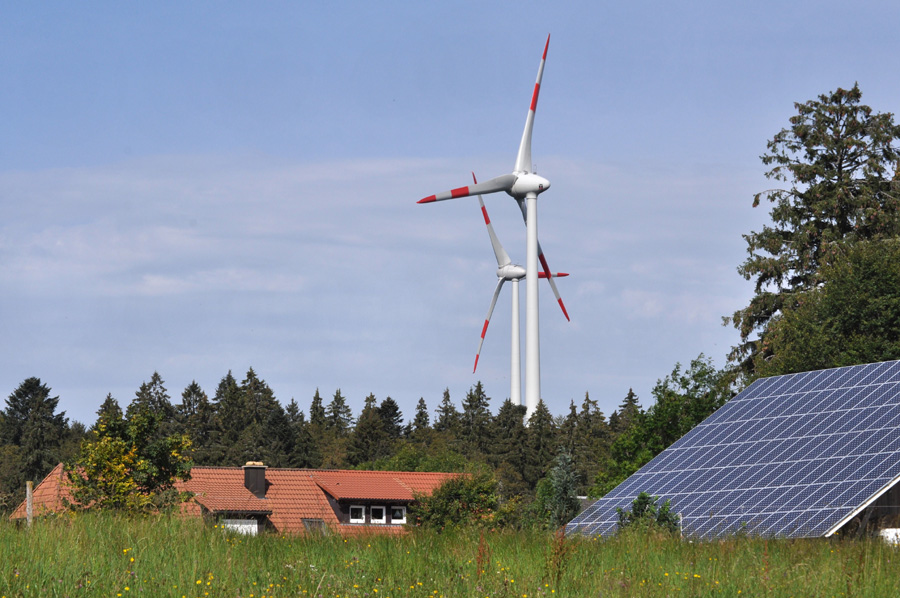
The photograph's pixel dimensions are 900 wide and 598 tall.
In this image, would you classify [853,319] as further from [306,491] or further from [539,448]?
[539,448]

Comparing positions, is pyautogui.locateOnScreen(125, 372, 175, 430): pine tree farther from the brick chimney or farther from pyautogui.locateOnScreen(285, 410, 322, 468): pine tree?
the brick chimney

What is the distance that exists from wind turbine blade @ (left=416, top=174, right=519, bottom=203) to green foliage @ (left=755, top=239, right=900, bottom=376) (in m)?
39.9

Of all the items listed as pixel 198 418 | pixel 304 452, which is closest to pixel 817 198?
pixel 304 452

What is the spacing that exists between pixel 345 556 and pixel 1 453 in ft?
400

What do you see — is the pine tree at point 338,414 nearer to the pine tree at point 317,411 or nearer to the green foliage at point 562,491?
the pine tree at point 317,411

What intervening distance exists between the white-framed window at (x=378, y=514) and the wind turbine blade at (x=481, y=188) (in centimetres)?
2877

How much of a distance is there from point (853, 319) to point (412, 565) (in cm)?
4424

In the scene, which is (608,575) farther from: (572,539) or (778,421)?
(778,421)

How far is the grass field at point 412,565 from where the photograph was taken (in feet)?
34.2

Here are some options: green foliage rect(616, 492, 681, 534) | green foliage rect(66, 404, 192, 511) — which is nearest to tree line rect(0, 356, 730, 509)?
green foliage rect(66, 404, 192, 511)

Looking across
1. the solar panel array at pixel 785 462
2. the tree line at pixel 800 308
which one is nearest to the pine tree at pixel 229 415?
the tree line at pixel 800 308

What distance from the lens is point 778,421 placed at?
26562 millimetres

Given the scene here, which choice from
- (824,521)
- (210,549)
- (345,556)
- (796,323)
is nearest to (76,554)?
(210,549)

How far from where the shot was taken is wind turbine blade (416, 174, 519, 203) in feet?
289
